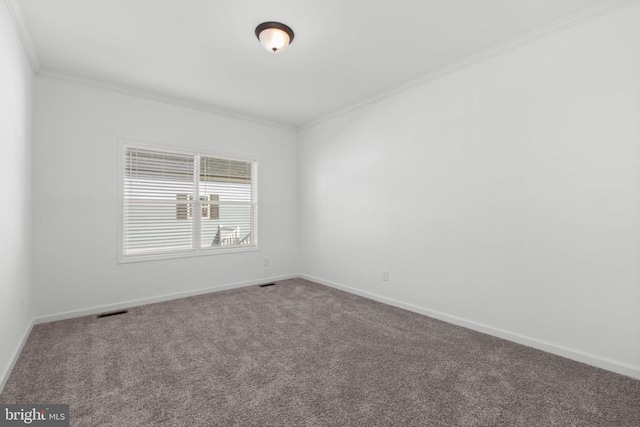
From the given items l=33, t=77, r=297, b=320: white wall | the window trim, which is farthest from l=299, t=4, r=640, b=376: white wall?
l=33, t=77, r=297, b=320: white wall

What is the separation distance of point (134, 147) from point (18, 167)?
4.44 feet

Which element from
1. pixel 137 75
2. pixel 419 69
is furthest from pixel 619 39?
pixel 137 75

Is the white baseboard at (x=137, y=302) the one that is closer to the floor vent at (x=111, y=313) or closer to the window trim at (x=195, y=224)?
the floor vent at (x=111, y=313)

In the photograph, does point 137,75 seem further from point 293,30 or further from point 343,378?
point 343,378

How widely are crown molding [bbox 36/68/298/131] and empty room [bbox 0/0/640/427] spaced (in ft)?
0.10

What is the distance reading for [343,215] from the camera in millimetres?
4473

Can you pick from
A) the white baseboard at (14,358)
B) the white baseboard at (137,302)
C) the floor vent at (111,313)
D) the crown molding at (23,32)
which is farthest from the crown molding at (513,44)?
the white baseboard at (14,358)

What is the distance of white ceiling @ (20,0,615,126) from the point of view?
2.27 m

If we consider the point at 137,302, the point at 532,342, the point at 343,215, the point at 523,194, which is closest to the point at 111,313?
the point at 137,302

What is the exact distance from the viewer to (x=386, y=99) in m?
3.85

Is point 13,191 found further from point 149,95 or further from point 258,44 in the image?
point 258,44

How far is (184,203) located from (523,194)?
13.0 feet

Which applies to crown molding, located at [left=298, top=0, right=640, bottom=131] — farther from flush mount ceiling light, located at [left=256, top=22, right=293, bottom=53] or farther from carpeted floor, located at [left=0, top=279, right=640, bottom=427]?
carpeted floor, located at [left=0, top=279, right=640, bottom=427]

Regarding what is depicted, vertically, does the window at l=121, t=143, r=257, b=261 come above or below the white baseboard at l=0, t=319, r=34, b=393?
above
